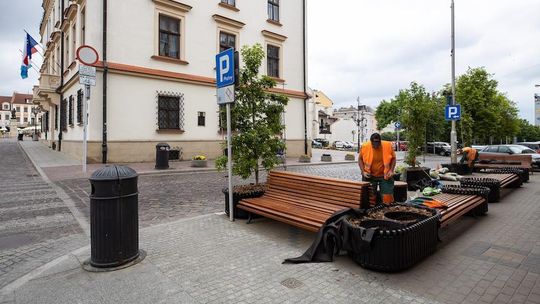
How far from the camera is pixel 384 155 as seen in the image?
19.3 feet

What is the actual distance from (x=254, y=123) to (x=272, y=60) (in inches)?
734

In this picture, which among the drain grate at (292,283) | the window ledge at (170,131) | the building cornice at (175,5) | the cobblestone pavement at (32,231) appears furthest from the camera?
the building cornice at (175,5)

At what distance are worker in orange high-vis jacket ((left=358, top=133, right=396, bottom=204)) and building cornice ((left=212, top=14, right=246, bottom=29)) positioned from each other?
678 inches

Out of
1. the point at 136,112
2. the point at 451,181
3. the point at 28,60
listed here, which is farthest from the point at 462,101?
the point at 28,60

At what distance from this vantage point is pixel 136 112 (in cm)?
1728

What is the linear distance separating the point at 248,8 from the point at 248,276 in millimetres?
21829

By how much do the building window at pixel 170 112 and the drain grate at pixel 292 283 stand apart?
52.8ft

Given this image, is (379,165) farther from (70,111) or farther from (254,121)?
(70,111)

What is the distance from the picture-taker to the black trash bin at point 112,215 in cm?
382

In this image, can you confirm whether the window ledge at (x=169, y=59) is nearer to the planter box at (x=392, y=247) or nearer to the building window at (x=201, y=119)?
the building window at (x=201, y=119)

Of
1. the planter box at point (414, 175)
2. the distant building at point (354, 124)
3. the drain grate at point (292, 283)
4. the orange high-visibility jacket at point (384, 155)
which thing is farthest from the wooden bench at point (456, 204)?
the distant building at point (354, 124)

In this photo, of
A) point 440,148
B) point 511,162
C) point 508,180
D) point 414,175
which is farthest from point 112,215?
point 440,148

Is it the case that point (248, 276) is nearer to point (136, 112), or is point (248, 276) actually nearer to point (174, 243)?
point (174, 243)

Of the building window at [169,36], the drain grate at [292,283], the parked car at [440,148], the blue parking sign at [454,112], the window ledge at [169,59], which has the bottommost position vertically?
the drain grate at [292,283]
